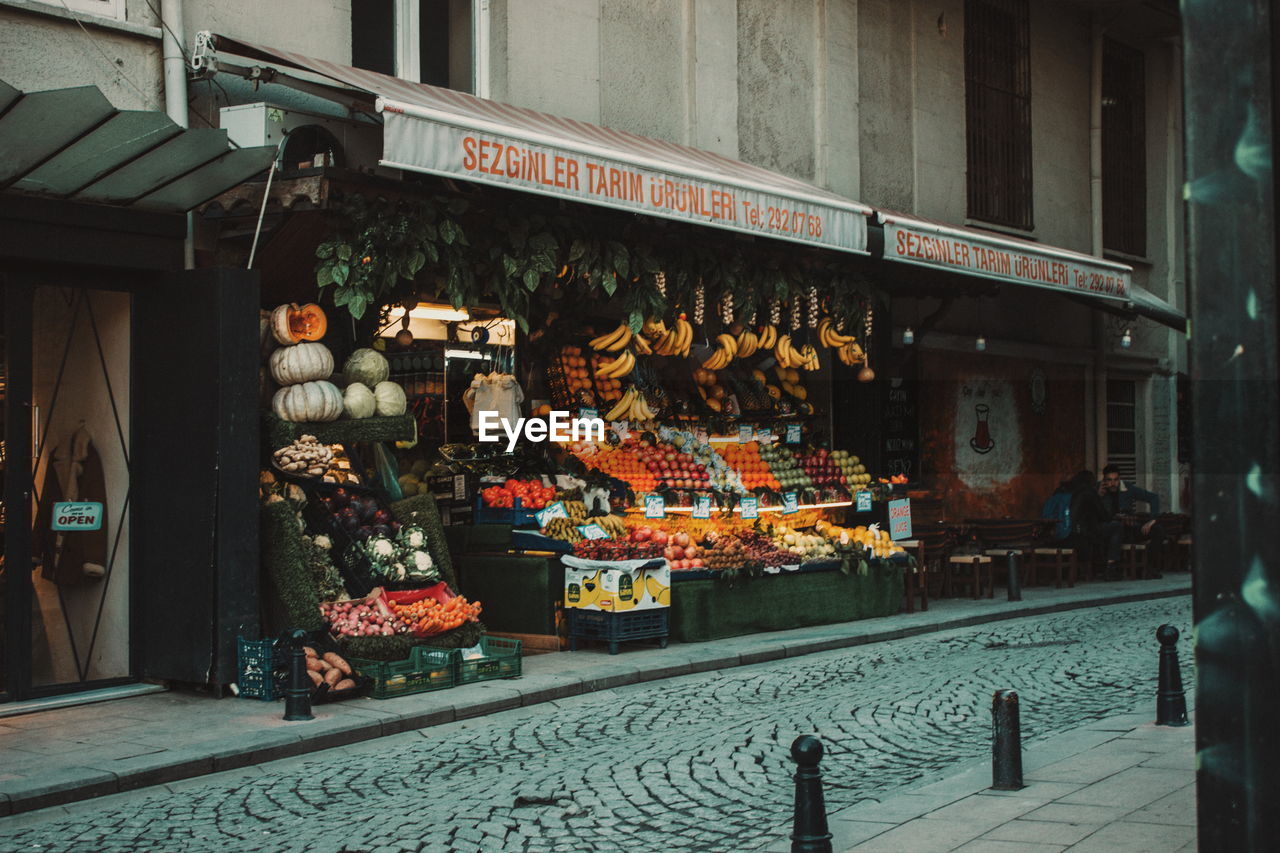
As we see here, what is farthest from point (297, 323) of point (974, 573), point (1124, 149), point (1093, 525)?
point (1124, 149)

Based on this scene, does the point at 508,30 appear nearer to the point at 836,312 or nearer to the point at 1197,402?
the point at 836,312

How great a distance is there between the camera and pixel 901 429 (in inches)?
776

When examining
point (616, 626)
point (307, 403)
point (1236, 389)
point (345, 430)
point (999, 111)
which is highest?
point (999, 111)

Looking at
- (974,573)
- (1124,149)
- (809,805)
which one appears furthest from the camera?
(1124,149)

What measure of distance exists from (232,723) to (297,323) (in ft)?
11.5

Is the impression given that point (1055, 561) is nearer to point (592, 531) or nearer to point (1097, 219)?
point (1097, 219)

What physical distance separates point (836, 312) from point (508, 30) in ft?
15.8

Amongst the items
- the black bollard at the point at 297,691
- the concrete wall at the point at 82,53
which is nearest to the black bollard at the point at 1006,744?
the black bollard at the point at 297,691

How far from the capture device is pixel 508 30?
45.6 feet

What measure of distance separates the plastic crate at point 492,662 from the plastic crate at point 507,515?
6.18 feet

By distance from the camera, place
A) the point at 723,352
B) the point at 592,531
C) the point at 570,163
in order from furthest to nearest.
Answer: the point at 723,352 < the point at 592,531 < the point at 570,163

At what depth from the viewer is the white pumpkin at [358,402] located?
450 inches

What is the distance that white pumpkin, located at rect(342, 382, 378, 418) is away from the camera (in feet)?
37.5

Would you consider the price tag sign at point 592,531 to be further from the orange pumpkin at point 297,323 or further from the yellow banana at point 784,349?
the yellow banana at point 784,349
